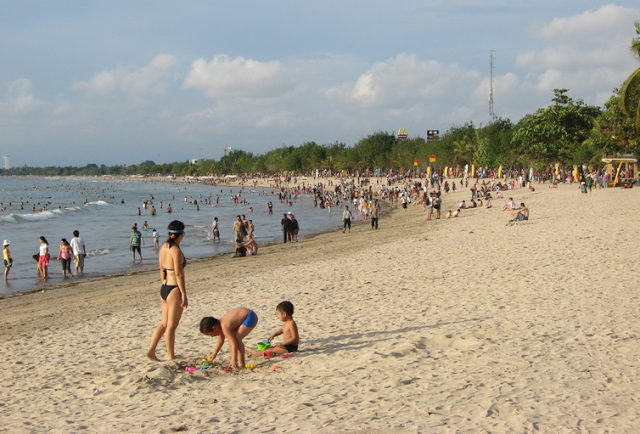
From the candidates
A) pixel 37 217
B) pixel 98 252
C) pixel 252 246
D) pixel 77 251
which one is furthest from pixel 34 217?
pixel 252 246

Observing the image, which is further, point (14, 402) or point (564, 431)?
point (14, 402)

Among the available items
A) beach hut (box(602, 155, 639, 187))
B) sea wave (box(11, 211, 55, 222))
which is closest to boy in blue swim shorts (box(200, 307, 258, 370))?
beach hut (box(602, 155, 639, 187))

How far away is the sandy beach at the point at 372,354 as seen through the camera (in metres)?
4.74

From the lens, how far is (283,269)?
47.1 ft

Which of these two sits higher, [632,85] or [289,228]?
[632,85]

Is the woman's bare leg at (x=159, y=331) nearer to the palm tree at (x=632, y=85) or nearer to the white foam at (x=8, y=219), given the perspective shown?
the palm tree at (x=632, y=85)

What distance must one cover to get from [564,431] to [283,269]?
10.5m

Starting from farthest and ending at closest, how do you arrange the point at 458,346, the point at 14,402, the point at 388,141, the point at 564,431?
the point at 388,141 → the point at 458,346 → the point at 14,402 → the point at 564,431

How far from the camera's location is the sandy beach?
4742 mm

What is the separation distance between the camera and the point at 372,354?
20.9 ft

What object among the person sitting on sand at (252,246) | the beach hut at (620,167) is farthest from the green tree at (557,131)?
the person sitting on sand at (252,246)

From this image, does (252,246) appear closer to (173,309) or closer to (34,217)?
(173,309)

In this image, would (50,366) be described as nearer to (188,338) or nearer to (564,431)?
(188,338)

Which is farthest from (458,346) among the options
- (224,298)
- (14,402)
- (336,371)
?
(224,298)
